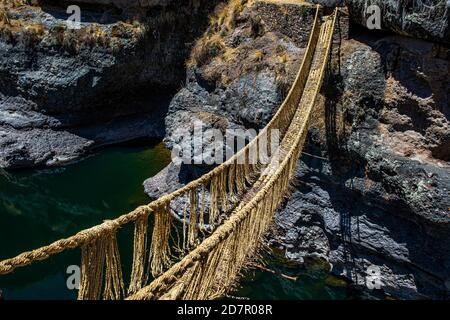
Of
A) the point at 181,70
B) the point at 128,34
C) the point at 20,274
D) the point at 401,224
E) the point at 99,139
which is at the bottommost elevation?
the point at 20,274

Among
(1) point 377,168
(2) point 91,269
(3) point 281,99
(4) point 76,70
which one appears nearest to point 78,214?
(4) point 76,70

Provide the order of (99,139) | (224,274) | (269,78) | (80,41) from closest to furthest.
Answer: (224,274), (269,78), (80,41), (99,139)

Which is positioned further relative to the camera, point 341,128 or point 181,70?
point 181,70

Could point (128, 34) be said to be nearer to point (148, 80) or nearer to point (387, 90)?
point (148, 80)

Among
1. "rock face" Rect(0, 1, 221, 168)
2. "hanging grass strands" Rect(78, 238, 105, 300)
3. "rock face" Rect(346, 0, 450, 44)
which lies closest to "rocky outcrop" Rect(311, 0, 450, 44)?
"rock face" Rect(346, 0, 450, 44)

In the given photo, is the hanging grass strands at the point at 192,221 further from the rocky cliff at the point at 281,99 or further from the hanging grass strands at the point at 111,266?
the rocky cliff at the point at 281,99

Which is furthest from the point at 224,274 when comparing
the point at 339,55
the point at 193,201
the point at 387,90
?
the point at 339,55

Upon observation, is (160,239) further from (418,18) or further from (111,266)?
(418,18)
